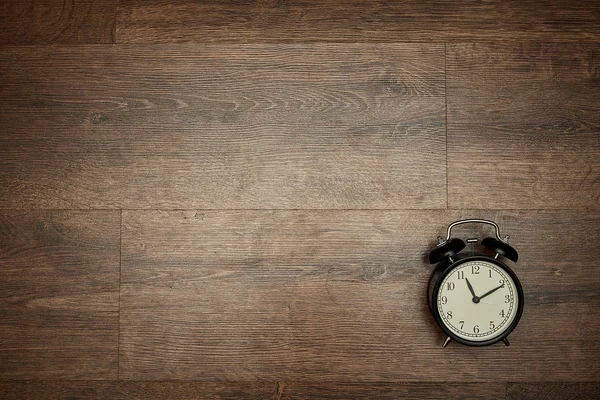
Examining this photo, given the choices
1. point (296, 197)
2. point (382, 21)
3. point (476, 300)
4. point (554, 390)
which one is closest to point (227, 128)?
point (296, 197)

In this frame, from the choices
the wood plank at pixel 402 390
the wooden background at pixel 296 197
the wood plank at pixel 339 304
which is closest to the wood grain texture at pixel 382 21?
the wooden background at pixel 296 197

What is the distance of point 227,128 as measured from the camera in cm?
170

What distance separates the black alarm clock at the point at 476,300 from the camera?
1.61 meters

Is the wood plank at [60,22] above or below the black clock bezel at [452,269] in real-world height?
above

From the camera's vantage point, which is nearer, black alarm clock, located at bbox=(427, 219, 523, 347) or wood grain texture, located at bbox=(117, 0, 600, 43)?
black alarm clock, located at bbox=(427, 219, 523, 347)

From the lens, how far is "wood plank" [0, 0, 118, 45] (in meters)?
1.73

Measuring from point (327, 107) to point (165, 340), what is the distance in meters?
0.77

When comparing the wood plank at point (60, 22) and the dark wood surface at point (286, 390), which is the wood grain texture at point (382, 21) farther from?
the dark wood surface at point (286, 390)

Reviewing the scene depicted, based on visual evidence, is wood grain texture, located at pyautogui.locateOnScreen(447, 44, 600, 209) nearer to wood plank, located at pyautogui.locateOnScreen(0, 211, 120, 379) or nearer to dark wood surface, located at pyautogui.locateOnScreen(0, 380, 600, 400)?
dark wood surface, located at pyautogui.locateOnScreen(0, 380, 600, 400)

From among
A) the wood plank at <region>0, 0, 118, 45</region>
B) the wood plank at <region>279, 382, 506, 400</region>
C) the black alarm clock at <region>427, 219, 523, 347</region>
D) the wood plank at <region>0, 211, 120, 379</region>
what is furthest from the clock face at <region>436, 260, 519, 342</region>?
the wood plank at <region>0, 0, 118, 45</region>

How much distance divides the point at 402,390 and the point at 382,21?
101 cm

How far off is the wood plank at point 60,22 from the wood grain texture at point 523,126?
38.0 inches

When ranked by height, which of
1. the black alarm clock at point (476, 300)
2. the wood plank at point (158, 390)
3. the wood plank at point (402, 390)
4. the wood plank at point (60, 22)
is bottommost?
the wood plank at point (158, 390)

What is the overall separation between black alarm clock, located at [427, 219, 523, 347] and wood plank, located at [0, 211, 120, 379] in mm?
879
